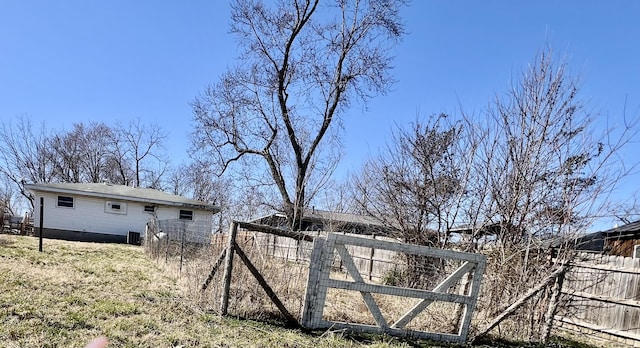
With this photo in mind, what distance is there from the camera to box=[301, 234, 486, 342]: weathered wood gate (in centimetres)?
493

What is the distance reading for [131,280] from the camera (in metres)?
7.35

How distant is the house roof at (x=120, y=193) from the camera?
727 inches

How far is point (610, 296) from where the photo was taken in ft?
23.1

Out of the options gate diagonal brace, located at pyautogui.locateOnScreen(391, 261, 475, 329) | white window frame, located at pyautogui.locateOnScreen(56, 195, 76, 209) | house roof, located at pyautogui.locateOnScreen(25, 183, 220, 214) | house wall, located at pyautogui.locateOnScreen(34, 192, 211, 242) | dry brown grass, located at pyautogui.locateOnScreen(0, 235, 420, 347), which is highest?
gate diagonal brace, located at pyautogui.locateOnScreen(391, 261, 475, 329)

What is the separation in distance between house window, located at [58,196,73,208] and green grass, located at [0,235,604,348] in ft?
45.0

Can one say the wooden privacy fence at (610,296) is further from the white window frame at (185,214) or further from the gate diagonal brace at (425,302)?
the white window frame at (185,214)

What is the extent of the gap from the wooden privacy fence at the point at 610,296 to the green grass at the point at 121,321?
5.11ft

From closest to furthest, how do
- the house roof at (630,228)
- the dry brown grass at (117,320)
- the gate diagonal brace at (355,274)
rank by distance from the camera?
the dry brown grass at (117,320) < the gate diagonal brace at (355,274) < the house roof at (630,228)

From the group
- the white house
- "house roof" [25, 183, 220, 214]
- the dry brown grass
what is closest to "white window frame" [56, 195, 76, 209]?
the white house

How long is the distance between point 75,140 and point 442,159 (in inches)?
1317

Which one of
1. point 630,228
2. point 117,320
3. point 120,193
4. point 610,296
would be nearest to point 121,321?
point 117,320

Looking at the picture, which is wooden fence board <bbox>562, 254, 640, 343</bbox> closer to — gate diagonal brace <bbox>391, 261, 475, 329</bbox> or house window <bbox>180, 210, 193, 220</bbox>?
gate diagonal brace <bbox>391, 261, 475, 329</bbox>

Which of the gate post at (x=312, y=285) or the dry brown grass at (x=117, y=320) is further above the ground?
the gate post at (x=312, y=285)

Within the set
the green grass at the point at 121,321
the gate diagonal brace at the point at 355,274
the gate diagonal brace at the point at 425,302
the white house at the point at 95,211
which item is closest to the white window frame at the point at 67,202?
the white house at the point at 95,211
